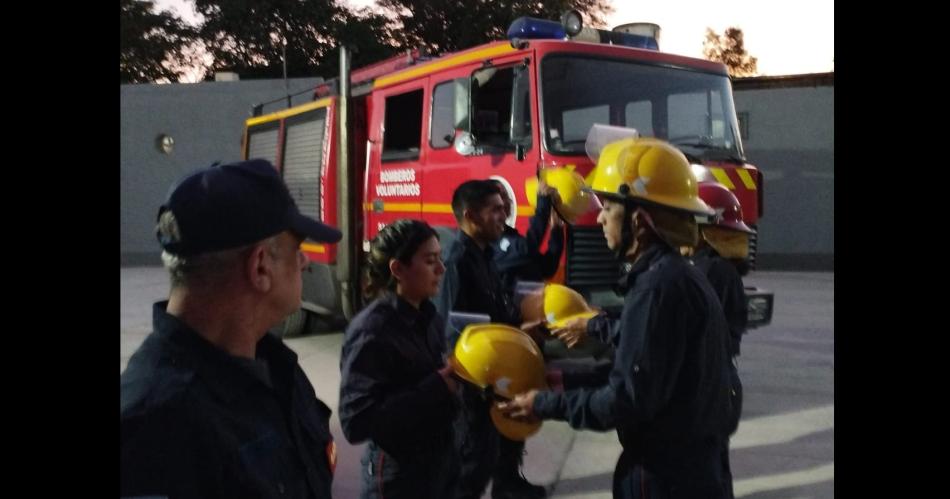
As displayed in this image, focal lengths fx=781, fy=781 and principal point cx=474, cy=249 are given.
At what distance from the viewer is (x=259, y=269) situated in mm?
1353

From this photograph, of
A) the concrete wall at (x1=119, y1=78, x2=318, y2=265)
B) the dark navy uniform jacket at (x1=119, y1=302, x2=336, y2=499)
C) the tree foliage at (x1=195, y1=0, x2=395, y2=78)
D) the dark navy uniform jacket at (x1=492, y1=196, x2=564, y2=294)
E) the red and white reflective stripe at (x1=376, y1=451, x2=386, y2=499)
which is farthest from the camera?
the tree foliage at (x1=195, y1=0, x2=395, y2=78)

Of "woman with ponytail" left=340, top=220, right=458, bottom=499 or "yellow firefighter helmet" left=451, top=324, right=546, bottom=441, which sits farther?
"yellow firefighter helmet" left=451, top=324, right=546, bottom=441

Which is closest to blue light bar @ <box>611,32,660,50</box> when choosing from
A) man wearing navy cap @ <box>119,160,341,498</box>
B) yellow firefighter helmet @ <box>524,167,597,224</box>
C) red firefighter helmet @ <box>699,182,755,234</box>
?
yellow firefighter helmet @ <box>524,167,597,224</box>

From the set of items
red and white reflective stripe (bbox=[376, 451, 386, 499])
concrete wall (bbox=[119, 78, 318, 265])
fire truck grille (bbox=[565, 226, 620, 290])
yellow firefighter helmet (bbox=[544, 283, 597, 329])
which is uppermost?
concrete wall (bbox=[119, 78, 318, 265])

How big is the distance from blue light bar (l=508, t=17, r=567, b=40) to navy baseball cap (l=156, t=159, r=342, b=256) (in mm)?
4424

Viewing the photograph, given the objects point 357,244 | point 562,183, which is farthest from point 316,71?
point 562,183

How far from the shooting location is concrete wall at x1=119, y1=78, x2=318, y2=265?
59.8 ft

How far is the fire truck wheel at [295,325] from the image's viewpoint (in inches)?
330

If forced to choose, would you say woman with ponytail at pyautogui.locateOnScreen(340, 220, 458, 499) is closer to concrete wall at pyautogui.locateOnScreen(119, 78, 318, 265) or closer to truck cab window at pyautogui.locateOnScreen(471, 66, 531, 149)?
truck cab window at pyautogui.locateOnScreen(471, 66, 531, 149)

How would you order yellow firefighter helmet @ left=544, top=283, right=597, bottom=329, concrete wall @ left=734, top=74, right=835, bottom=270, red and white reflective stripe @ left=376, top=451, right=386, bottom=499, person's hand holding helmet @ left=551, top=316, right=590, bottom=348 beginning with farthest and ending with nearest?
concrete wall @ left=734, top=74, right=835, bottom=270, yellow firefighter helmet @ left=544, top=283, right=597, bottom=329, person's hand holding helmet @ left=551, top=316, right=590, bottom=348, red and white reflective stripe @ left=376, top=451, right=386, bottom=499

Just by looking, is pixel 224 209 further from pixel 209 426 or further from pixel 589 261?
pixel 589 261

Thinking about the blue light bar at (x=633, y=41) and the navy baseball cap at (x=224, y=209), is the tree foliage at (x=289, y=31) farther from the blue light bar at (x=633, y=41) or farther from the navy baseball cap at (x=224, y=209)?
the navy baseball cap at (x=224, y=209)

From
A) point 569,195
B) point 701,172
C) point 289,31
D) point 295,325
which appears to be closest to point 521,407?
point 569,195
